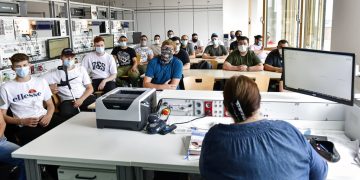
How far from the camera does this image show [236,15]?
1008 cm

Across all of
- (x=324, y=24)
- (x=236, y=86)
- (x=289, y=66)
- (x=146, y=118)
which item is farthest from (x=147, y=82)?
(x=324, y=24)

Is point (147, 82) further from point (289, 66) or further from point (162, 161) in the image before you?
point (162, 161)

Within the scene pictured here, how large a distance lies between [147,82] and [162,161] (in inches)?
87.6

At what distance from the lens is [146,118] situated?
233 centimetres

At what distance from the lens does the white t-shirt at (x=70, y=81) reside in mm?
3863

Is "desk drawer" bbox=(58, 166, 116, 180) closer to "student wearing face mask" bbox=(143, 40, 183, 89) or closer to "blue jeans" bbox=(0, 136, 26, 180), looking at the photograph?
"blue jeans" bbox=(0, 136, 26, 180)

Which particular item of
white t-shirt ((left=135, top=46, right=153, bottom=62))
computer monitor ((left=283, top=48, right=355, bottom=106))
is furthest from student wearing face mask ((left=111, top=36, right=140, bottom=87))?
computer monitor ((left=283, top=48, right=355, bottom=106))

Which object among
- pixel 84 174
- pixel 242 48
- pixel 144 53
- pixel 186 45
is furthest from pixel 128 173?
pixel 186 45

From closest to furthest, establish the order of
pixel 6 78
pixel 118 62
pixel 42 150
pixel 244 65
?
1. pixel 42 150
2. pixel 6 78
3. pixel 244 65
4. pixel 118 62

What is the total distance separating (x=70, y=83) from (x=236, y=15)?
7315 mm

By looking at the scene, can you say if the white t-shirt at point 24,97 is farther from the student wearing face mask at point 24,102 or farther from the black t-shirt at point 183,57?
the black t-shirt at point 183,57

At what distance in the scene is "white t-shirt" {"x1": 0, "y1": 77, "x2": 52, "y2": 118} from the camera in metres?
3.04

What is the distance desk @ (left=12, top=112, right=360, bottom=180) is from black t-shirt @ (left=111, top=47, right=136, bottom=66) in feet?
12.5

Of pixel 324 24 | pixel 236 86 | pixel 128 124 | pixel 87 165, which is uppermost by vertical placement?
pixel 324 24
